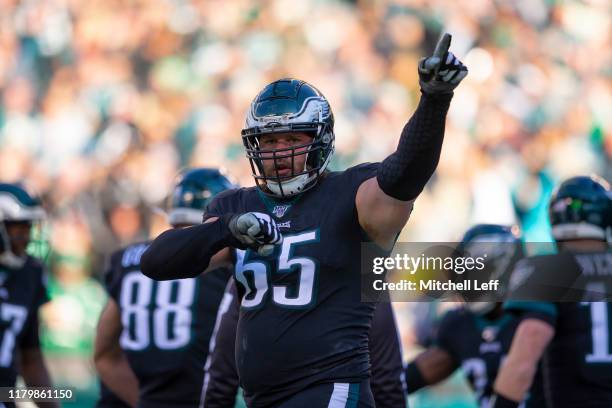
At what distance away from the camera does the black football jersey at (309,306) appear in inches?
128

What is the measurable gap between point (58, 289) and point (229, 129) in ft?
7.68

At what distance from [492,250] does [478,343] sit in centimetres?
47

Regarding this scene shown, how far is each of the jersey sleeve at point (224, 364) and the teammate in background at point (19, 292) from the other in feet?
3.23

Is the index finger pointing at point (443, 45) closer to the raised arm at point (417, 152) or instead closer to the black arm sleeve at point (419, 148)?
the raised arm at point (417, 152)

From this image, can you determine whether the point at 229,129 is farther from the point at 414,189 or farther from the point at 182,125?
the point at 414,189

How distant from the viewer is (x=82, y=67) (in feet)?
38.4

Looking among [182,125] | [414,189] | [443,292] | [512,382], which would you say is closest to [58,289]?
[182,125]

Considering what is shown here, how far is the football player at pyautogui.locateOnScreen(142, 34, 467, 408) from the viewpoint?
3.19 meters

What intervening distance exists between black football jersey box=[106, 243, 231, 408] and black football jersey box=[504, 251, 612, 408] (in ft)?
4.96

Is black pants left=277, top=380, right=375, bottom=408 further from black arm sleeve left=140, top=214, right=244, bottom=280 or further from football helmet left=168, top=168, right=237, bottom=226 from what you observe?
football helmet left=168, top=168, right=237, bottom=226

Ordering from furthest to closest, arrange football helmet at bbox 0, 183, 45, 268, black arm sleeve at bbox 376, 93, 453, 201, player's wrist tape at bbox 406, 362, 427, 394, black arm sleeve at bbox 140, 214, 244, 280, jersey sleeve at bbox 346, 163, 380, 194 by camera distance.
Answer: player's wrist tape at bbox 406, 362, 427, 394
football helmet at bbox 0, 183, 45, 268
jersey sleeve at bbox 346, 163, 380, 194
black arm sleeve at bbox 140, 214, 244, 280
black arm sleeve at bbox 376, 93, 453, 201

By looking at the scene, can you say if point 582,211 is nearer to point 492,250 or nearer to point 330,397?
point 492,250

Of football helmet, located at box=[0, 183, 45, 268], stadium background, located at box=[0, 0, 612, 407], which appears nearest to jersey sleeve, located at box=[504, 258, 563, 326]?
football helmet, located at box=[0, 183, 45, 268]

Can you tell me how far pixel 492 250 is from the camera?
525 centimetres
